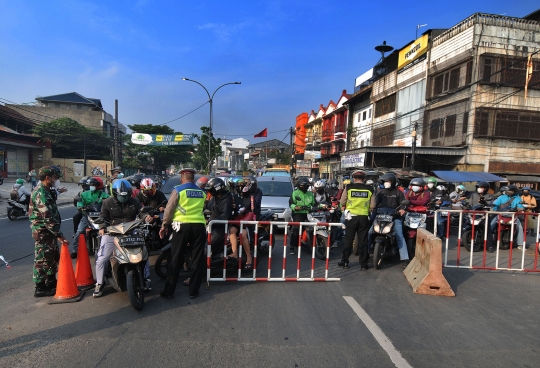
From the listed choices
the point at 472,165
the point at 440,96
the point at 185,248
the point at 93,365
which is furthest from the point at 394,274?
the point at 440,96

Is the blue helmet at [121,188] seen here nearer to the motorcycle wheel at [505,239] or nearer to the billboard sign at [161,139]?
the motorcycle wheel at [505,239]

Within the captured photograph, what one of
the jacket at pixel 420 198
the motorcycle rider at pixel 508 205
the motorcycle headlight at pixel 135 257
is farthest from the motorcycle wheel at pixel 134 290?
the motorcycle rider at pixel 508 205

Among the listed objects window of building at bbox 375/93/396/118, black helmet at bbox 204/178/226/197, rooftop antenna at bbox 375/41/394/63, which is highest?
rooftop antenna at bbox 375/41/394/63

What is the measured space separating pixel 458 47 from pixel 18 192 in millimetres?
24453

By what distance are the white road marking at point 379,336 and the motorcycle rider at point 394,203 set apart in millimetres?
2227

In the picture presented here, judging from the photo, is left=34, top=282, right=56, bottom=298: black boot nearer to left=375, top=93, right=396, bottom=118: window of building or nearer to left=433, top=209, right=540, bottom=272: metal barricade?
left=433, top=209, right=540, bottom=272: metal barricade

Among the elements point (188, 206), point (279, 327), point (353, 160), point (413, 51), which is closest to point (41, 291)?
point (188, 206)

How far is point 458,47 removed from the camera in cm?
2234

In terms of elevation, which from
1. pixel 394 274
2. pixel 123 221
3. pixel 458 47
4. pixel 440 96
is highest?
pixel 458 47

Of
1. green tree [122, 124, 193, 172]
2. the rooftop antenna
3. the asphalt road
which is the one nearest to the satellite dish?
the rooftop antenna

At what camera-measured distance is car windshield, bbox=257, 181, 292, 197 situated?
11273mm

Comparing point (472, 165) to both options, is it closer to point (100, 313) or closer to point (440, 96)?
point (440, 96)

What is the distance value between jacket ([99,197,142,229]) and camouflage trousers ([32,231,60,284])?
2.47 ft

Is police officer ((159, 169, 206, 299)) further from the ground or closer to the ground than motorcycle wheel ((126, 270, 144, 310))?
further from the ground
